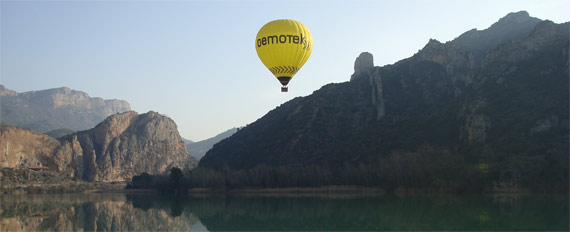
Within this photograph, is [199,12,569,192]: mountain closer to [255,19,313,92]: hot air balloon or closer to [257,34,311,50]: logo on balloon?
[255,19,313,92]: hot air balloon

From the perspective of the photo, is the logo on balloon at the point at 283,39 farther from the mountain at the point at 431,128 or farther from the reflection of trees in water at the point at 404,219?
the mountain at the point at 431,128

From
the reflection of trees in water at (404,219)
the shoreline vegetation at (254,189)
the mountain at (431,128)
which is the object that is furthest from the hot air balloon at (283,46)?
the mountain at (431,128)

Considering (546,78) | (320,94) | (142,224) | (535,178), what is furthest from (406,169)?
(320,94)

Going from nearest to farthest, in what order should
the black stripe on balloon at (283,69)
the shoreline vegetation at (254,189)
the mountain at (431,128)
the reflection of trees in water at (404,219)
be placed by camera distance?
the reflection of trees in water at (404,219) → the black stripe on balloon at (283,69) → the shoreline vegetation at (254,189) → the mountain at (431,128)

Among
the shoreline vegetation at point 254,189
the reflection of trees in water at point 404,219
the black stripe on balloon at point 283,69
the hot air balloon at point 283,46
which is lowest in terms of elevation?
the reflection of trees in water at point 404,219

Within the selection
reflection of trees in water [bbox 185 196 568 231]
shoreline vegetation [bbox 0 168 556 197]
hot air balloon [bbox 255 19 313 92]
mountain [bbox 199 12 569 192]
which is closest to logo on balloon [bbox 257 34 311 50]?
hot air balloon [bbox 255 19 313 92]

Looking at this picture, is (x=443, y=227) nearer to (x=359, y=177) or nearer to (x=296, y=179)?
(x=359, y=177)

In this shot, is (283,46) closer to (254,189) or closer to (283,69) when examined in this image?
(283,69)
